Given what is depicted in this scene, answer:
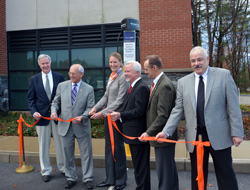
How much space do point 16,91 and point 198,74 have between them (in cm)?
1040

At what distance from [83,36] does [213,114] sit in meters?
8.71

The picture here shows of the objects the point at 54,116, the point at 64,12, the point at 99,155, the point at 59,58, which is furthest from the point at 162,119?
the point at 64,12

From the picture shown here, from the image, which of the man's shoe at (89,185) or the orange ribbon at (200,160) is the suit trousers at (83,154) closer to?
the man's shoe at (89,185)

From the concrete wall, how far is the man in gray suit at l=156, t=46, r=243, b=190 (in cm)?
758

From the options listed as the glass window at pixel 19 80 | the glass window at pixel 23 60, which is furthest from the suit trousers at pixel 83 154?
the glass window at pixel 19 80

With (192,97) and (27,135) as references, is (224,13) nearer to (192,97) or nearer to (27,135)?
(27,135)

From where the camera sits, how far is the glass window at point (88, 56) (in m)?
11.0

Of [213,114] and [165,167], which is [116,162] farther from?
[213,114]

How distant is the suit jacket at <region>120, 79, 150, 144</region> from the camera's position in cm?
372

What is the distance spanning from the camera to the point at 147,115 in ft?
12.3

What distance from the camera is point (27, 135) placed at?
845 centimetres

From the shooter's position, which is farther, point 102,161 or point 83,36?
point 83,36

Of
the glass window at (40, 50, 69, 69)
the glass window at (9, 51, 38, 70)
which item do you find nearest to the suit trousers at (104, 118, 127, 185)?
the glass window at (40, 50, 69, 69)

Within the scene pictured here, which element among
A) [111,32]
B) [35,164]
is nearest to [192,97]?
[35,164]
